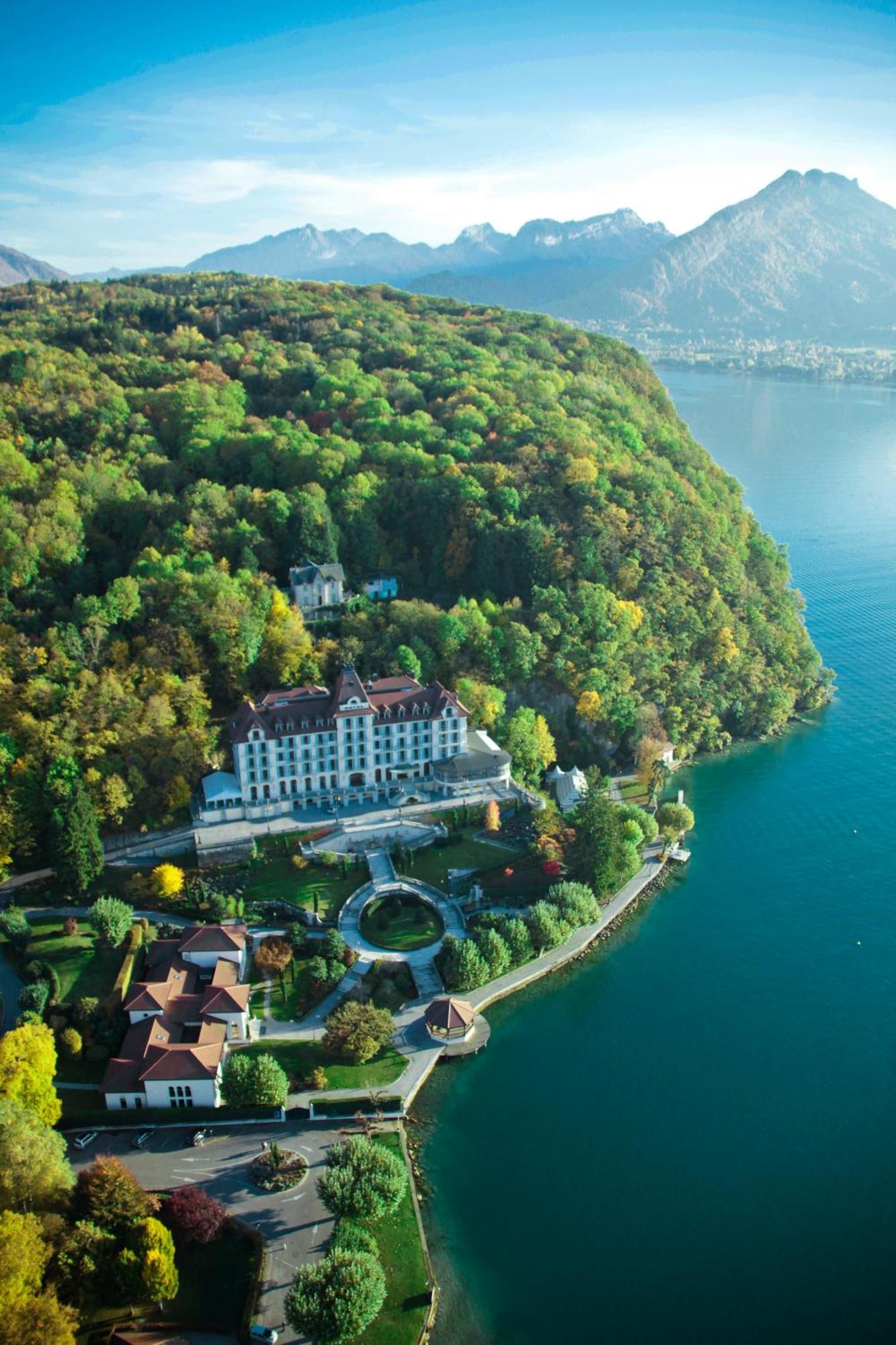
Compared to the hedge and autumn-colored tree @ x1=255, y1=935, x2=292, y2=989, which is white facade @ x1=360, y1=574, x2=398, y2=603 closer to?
autumn-colored tree @ x1=255, y1=935, x2=292, y2=989

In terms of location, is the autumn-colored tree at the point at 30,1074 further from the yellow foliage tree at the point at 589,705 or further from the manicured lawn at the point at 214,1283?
the yellow foliage tree at the point at 589,705

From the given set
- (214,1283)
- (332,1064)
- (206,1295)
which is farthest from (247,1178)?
(332,1064)

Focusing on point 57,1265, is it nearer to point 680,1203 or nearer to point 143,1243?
point 143,1243

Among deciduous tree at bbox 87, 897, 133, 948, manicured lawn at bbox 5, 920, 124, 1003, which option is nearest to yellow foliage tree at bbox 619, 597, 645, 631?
deciduous tree at bbox 87, 897, 133, 948

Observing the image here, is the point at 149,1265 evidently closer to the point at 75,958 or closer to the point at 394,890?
the point at 75,958

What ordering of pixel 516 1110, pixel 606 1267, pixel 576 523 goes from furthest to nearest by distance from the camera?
pixel 576 523
pixel 516 1110
pixel 606 1267

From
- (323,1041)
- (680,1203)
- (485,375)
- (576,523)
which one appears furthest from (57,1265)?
(485,375)

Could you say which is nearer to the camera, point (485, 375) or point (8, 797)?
point (8, 797)
